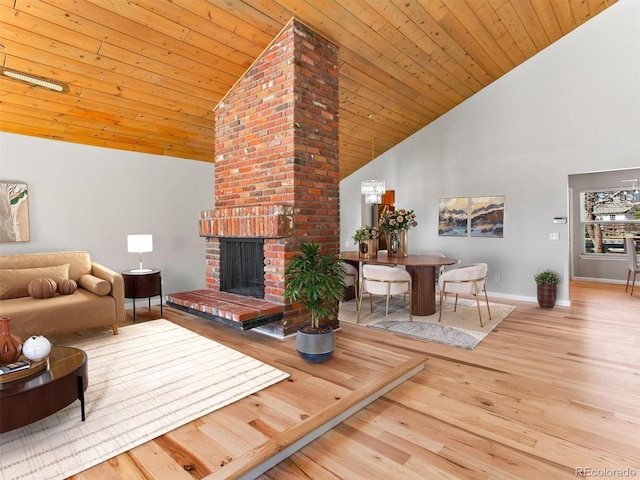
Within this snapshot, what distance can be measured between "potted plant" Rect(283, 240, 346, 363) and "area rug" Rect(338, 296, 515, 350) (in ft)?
4.39

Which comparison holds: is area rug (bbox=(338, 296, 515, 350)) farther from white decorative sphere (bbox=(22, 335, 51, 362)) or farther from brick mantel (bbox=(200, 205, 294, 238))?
white decorative sphere (bbox=(22, 335, 51, 362))

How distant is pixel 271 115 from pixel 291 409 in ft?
9.28

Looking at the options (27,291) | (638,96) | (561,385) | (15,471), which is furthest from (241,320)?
(638,96)

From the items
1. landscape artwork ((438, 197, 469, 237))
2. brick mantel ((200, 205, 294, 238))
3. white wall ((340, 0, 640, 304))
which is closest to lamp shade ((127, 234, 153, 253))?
brick mantel ((200, 205, 294, 238))

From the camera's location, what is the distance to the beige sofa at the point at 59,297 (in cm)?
323

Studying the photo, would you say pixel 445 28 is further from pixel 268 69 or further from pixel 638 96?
pixel 638 96

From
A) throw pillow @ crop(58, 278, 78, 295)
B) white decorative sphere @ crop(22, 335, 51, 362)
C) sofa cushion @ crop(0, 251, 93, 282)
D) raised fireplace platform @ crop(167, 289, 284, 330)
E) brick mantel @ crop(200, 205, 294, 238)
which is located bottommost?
raised fireplace platform @ crop(167, 289, 284, 330)

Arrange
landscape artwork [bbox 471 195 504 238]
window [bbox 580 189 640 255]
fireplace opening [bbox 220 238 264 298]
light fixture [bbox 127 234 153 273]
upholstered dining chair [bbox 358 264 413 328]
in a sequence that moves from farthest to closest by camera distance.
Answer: window [bbox 580 189 640 255]
landscape artwork [bbox 471 195 504 238]
light fixture [bbox 127 234 153 273]
upholstered dining chair [bbox 358 264 413 328]
fireplace opening [bbox 220 238 264 298]

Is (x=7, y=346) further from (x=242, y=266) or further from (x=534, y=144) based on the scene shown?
(x=534, y=144)

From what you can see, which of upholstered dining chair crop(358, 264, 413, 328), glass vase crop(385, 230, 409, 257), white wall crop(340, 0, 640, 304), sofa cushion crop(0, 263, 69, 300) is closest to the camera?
sofa cushion crop(0, 263, 69, 300)

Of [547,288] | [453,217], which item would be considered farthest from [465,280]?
[453,217]

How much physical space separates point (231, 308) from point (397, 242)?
276 cm

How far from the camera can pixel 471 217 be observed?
19.9ft

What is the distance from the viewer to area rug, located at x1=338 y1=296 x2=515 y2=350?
377 centimetres
